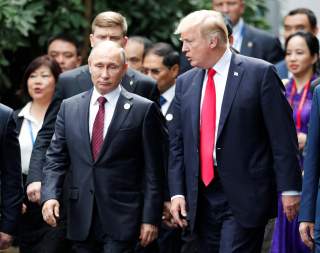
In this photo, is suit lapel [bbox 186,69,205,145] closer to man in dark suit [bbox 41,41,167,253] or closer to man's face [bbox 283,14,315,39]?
man in dark suit [bbox 41,41,167,253]

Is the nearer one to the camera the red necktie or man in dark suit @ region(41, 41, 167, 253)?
the red necktie

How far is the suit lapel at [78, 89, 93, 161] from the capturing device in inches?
307

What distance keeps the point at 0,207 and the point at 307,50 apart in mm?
3633

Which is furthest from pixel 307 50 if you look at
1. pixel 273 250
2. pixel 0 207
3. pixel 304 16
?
pixel 0 207

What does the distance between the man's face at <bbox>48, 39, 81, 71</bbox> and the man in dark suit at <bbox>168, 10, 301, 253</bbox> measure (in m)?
3.13

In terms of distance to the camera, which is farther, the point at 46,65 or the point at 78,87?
the point at 46,65

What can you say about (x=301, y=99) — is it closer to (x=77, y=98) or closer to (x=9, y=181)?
(x=77, y=98)

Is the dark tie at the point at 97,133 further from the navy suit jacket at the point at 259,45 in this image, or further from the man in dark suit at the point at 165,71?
the navy suit jacket at the point at 259,45

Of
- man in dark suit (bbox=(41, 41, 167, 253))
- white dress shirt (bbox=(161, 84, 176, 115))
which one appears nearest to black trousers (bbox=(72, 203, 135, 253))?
man in dark suit (bbox=(41, 41, 167, 253))

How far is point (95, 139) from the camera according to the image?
7836mm

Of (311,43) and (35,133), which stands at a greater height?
(311,43)

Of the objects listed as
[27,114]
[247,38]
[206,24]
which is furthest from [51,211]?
[247,38]

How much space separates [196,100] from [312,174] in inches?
40.2

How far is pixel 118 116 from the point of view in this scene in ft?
25.7
